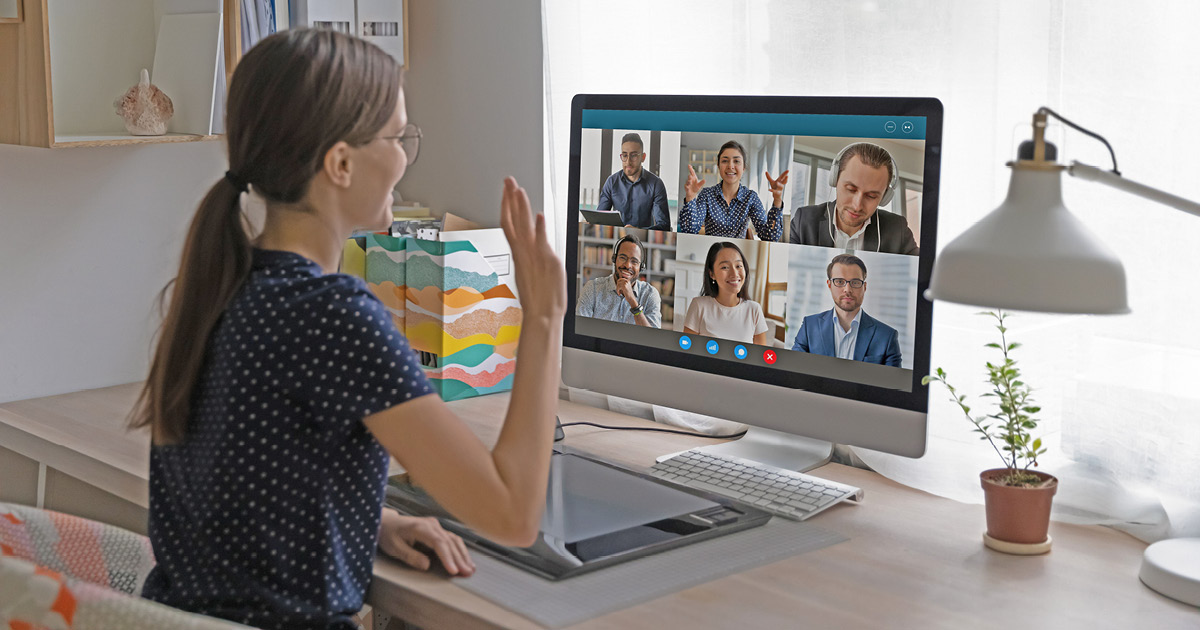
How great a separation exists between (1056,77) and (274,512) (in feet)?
3.46

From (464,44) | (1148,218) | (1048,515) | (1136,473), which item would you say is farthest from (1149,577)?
(464,44)

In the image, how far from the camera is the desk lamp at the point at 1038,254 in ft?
3.24

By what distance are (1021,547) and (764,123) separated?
0.62m

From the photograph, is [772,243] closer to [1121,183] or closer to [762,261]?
[762,261]

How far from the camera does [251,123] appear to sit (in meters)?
1.09

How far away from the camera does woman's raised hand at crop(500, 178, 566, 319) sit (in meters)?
1.11

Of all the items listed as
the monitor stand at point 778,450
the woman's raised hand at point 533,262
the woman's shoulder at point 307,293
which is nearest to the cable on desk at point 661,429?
the monitor stand at point 778,450

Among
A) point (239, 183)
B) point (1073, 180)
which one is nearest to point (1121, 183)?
point (1073, 180)

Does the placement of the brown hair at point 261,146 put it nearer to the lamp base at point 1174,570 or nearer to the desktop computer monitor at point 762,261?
the desktop computer monitor at point 762,261

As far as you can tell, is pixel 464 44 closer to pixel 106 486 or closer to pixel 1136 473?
pixel 106 486

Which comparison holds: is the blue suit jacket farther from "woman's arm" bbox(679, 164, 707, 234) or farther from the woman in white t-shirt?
"woman's arm" bbox(679, 164, 707, 234)

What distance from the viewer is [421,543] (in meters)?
1.23

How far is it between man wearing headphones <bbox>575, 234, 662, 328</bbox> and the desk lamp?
631 mm

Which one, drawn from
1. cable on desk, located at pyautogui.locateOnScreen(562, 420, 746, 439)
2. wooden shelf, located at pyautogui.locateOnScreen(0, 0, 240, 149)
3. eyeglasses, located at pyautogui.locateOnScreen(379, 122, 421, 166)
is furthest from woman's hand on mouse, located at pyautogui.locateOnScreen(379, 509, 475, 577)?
wooden shelf, located at pyautogui.locateOnScreen(0, 0, 240, 149)
